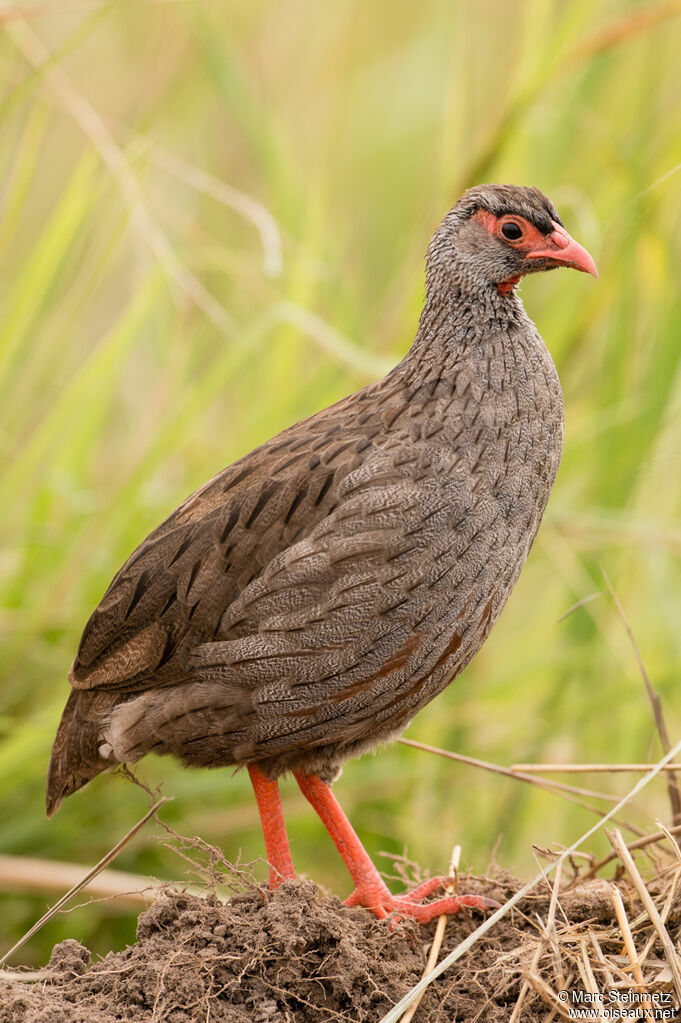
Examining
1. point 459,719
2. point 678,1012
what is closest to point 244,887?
point 678,1012

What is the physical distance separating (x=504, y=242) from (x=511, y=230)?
0.11ft

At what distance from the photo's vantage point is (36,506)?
164 inches

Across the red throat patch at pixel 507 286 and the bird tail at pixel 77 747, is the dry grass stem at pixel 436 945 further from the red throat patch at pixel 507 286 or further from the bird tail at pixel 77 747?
the red throat patch at pixel 507 286

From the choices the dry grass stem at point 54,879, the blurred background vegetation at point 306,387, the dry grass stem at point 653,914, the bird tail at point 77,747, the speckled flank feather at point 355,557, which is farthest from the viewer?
the blurred background vegetation at point 306,387

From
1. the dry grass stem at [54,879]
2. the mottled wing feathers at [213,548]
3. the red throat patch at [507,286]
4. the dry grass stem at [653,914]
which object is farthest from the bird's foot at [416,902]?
the red throat patch at [507,286]

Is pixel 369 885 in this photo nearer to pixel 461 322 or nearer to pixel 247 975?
pixel 247 975

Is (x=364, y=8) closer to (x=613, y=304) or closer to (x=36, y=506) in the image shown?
(x=613, y=304)

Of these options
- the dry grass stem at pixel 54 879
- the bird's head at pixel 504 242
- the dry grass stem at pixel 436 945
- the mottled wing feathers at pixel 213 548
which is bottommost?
the dry grass stem at pixel 54 879

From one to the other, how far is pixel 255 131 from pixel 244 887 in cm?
287

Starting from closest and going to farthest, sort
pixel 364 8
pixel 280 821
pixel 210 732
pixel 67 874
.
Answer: pixel 210 732 → pixel 280 821 → pixel 67 874 → pixel 364 8

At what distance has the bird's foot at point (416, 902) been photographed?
114 inches

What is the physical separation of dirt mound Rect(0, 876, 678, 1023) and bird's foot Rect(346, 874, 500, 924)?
9.3 inches

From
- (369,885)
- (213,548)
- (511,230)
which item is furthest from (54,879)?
(511,230)

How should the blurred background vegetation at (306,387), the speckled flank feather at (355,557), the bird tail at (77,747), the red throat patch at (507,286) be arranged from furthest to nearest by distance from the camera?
the blurred background vegetation at (306,387)
the bird tail at (77,747)
the red throat patch at (507,286)
the speckled flank feather at (355,557)
